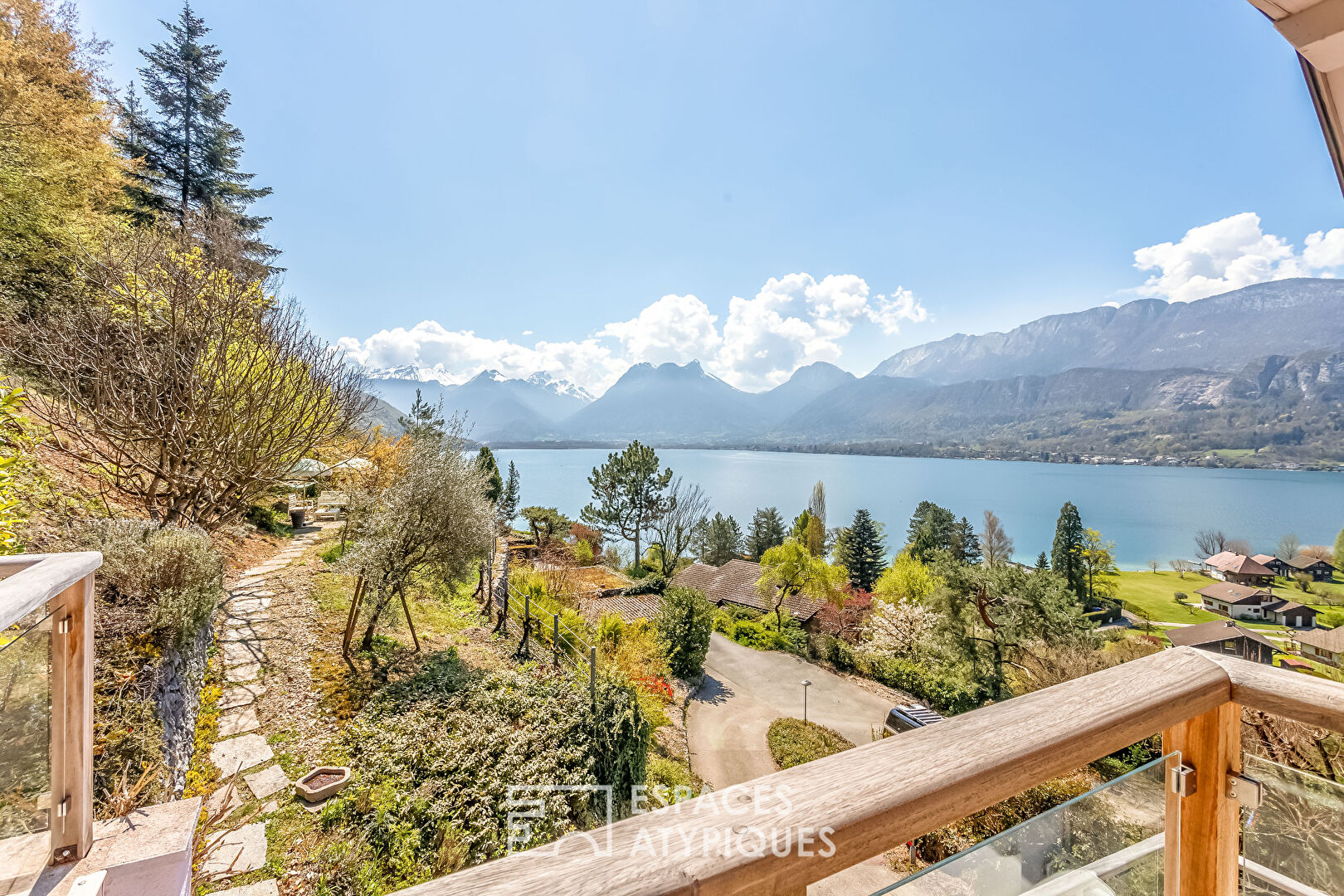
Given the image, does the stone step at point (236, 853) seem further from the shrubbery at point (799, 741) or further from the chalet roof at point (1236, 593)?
the chalet roof at point (1236, 593)

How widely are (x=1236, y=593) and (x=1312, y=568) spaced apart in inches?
488

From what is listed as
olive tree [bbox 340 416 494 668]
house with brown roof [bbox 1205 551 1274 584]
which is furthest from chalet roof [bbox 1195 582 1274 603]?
olive tree [bbox 340 416 494 668]

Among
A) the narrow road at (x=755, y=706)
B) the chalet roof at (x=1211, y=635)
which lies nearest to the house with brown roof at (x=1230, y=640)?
the chalet roof at (x=1211, y=635)

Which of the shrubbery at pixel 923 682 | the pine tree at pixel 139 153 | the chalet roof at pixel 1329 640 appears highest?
the pine tree at pixel 139 153

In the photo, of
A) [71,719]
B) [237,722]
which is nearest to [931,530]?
[237,722]

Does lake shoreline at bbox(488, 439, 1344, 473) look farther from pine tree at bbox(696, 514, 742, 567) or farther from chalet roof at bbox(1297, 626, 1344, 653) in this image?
chalet roof at bbox(1297, 626, 1344, 653)

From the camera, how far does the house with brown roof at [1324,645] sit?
1834 centimetres

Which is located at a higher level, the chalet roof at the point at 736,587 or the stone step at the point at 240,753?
the stone step at the point at 240,753

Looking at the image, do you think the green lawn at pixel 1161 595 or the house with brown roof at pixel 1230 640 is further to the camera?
the green lawn at pixel 1161 595

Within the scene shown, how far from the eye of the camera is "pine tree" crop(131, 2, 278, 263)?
448 inches

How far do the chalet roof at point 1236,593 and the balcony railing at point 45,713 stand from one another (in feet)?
153

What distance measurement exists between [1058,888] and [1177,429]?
146 m

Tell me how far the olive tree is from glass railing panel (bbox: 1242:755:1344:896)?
6.10 metres

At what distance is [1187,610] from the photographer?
32.6 m
